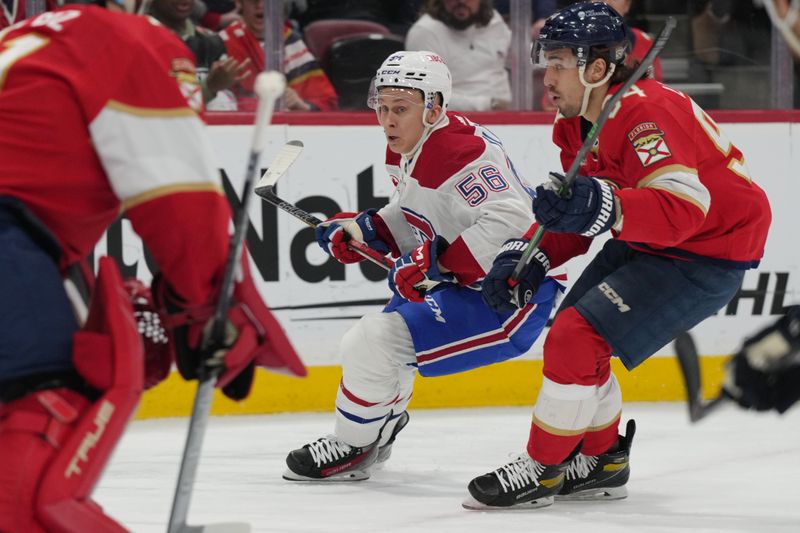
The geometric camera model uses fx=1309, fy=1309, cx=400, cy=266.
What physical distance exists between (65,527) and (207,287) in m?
0.37

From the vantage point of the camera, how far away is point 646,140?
107 inches

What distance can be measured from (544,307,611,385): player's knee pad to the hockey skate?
2.07 feet

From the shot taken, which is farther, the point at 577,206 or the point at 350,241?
the point at 350,241

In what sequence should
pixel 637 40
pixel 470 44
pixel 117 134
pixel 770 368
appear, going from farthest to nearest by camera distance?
1. pixel 470 44
2. pixel 637 40
3. pixel 770 368
4. pixel 117 134

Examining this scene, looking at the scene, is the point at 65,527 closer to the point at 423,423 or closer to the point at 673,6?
the point at 423,423

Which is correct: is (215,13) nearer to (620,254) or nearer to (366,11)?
(366,11)

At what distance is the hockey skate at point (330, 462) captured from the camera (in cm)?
322

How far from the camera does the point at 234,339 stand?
6.03 feet

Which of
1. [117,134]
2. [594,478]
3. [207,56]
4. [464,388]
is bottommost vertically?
[464,388]

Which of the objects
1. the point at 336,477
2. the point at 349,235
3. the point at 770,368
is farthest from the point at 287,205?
the point at 770,368

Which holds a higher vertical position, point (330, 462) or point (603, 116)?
point (603, 116)

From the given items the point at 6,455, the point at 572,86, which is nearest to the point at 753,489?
the point at 572,86

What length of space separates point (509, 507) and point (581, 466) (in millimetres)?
243

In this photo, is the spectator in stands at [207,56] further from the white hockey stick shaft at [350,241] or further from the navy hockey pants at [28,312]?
the navy hockey pants at [28,312]
